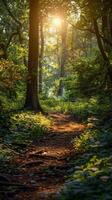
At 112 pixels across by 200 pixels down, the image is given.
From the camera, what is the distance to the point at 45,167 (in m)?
10.9

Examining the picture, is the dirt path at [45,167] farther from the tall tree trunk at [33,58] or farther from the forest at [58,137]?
the tall tree trunk at [33,58]

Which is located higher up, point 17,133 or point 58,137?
point 17,133

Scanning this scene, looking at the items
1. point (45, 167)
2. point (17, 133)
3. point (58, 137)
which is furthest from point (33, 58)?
point (45, 167)

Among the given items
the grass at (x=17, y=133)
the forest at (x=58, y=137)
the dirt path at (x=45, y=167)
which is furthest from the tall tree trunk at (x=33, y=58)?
the dirt path at (x=45, y=167)

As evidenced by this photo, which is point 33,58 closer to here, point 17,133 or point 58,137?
point 58,137

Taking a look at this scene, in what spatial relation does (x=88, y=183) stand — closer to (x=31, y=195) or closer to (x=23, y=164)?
(x=31, y=195)

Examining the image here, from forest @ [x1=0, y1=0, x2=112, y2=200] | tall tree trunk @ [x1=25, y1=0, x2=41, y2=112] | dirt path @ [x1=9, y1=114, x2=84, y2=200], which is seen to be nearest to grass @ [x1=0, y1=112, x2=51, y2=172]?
forest @ [x1=0, y1=0, x2=112, y2=200]

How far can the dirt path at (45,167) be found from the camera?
865 cm

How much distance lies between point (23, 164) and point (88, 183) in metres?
4.08

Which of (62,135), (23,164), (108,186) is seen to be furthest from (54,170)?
(62,135)

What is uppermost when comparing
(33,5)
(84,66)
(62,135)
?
(33,5)

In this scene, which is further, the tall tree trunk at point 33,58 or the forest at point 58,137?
the tall tree trunk at point 33,58

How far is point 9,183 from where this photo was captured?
29.8 ft

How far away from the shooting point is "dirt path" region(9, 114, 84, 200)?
8.65 m
